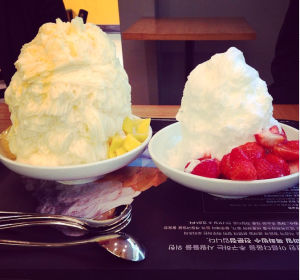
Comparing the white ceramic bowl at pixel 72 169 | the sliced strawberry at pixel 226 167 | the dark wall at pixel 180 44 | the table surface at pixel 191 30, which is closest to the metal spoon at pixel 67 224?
the white ceramic bowl at pixel 72 169

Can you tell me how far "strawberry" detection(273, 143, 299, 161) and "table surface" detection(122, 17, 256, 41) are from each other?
1392 mm

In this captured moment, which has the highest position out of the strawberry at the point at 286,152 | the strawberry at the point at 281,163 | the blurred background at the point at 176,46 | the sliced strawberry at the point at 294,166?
the strawberry at the point at 286,152

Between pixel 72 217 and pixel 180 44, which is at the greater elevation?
pixel 72 217

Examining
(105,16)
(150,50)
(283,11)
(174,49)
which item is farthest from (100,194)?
(105,16)

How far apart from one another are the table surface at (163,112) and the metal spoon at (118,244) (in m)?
0.72

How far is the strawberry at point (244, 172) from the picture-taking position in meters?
0.67

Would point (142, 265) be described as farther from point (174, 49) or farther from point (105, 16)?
point (105, 16)

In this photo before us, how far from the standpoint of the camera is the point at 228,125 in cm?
77

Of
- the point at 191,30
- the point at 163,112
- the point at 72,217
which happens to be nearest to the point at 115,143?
the point at 72,217

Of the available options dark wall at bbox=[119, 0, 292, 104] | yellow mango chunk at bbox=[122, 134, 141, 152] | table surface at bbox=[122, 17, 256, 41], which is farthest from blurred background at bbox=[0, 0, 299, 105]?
yellow mango chunk at bbox=[122, 134, 141, 152]

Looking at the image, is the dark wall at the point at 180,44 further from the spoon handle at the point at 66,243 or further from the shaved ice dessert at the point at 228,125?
the spoon handle at the point at 66,243

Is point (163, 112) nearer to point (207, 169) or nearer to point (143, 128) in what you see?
point (143, 128)

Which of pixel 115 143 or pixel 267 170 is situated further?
pixel 115 143

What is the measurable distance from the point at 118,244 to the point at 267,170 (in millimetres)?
339
